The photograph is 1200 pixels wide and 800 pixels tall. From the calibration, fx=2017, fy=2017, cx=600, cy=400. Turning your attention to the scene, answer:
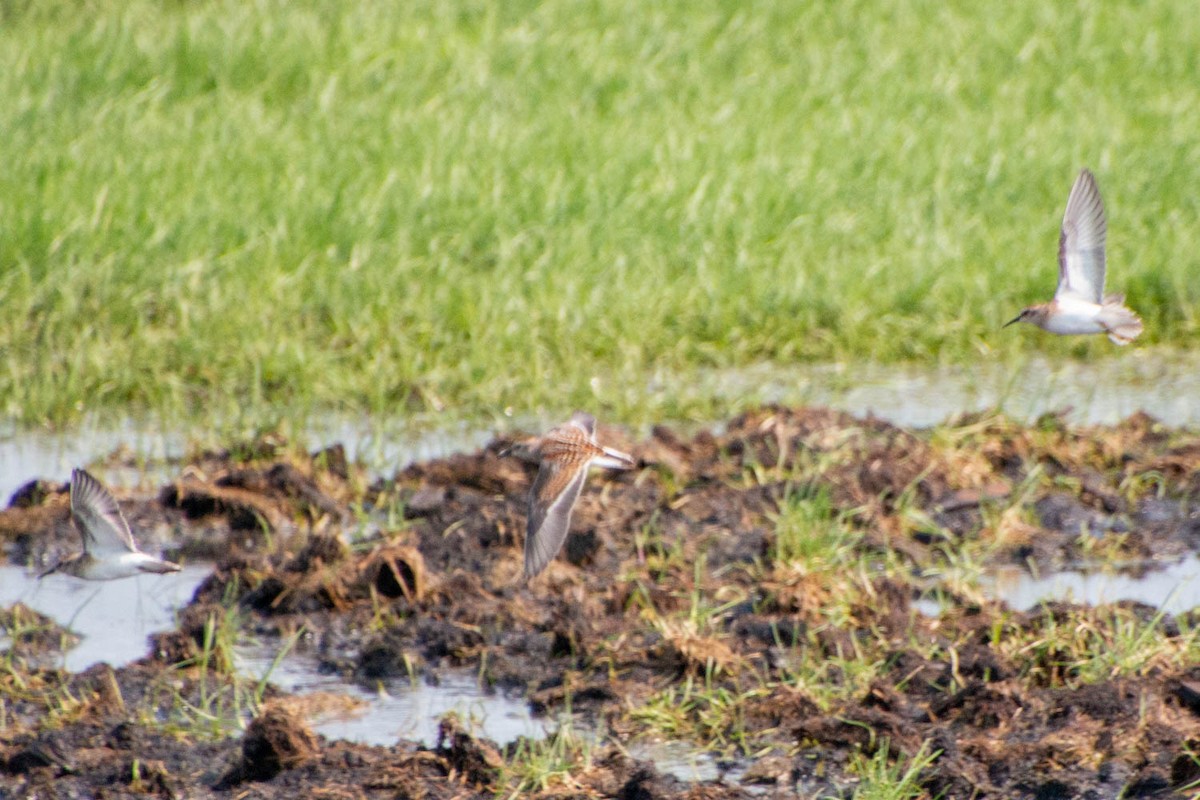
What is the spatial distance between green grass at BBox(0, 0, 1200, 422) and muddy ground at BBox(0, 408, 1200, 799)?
3.01ft

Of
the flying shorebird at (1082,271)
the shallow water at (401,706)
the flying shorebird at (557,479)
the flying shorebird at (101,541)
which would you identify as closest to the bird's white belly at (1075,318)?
the flying shorebird at (1082,271)

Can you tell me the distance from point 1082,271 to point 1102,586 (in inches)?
50.6

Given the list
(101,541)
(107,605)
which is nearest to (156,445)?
(107,605)

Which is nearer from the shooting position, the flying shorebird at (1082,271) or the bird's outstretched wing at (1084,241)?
the flying shorebird at (1082,271)

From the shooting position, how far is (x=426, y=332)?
8367 millimetres

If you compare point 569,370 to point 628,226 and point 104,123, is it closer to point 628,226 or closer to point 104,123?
point 628,226

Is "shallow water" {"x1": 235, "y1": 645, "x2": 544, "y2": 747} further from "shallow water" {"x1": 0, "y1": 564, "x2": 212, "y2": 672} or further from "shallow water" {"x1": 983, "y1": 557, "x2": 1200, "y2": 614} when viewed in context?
"shallow water" {"x1": 983, "y1": 557, "x2": 1200, "y2": 614}

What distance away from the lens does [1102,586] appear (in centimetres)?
621

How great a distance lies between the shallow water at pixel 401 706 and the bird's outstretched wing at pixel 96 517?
521 millimetres

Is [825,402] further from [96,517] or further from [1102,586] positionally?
[96,517]

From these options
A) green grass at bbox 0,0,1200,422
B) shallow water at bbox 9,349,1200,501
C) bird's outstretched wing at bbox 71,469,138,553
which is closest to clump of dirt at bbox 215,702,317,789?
bird's outstretched wing at bbox 71,469,138,553

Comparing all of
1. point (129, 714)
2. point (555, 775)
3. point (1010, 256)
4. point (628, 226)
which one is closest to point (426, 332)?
point (628, 226)

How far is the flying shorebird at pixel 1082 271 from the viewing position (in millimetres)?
5195

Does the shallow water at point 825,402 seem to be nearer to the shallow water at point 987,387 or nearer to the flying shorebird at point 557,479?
the shallow water at point 987,387
